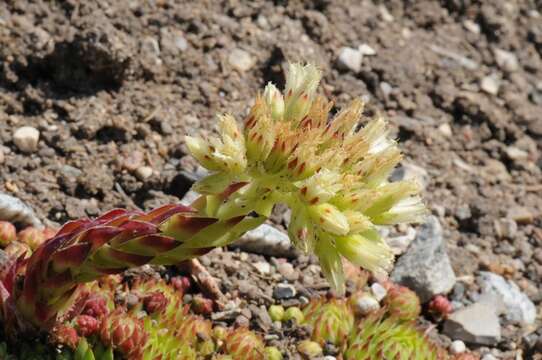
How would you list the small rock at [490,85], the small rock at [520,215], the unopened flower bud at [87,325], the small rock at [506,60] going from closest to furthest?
the unopened flower bud at [87,325]
the small rock at [520,215]
the small rock at [490,85]
the small rock at [506,60]

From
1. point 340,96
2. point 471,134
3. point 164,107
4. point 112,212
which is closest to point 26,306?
point 112,212

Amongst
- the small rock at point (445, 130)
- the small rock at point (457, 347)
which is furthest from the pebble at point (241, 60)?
the small rock at point (457, 347)

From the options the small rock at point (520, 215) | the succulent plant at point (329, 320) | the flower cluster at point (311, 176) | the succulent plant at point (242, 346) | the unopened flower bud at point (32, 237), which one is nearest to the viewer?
the flower cluster at point (311, 176)

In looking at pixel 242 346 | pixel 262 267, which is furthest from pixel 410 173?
pixel 242 346

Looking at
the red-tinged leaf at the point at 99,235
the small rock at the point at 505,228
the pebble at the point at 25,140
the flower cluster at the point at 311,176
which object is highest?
the flower cluster at the point at 311,176

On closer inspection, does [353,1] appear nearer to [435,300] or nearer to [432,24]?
[432,24]

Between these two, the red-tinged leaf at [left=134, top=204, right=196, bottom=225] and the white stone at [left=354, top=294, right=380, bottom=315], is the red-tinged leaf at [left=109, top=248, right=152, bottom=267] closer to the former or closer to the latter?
the red-tinged leaf at [left=134, top=204, right=196, bottom=225]

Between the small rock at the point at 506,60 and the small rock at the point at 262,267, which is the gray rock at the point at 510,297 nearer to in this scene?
the small rock at the point at 262,267
